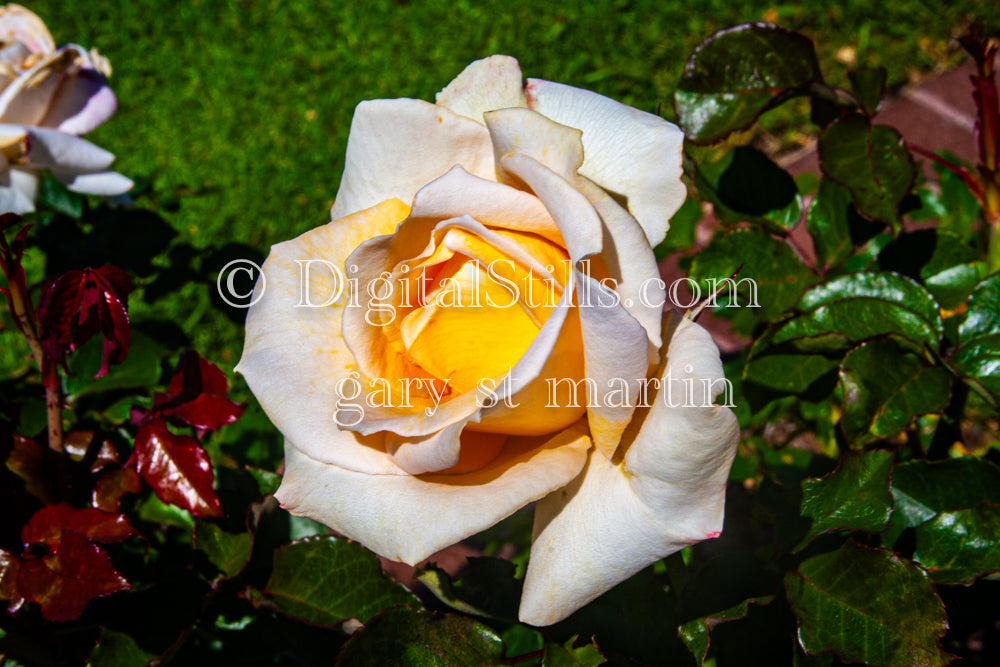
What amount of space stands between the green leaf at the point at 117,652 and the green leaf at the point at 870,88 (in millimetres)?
1017

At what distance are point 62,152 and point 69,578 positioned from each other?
0.68 metres

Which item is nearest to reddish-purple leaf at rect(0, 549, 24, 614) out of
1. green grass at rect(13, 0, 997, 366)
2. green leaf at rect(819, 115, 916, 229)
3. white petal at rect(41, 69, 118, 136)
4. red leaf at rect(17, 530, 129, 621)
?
red leaf at rect(17, 530, 129, 621)

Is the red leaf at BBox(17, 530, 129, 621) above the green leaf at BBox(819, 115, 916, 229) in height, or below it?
below

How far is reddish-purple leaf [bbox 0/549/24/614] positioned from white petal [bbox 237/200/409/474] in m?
0.31

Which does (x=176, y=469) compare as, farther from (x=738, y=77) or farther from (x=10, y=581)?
(x=738, y=77)

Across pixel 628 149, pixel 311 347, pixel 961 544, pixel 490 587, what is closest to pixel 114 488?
pixel 311 347

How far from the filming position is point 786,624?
0.91 m

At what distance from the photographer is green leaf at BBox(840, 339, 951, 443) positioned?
2.68 ft

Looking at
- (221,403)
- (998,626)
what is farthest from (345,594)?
(998,626)

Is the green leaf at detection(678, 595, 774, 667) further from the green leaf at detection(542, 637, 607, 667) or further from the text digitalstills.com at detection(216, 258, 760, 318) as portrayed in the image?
the text digitalstills.com at detection(216, 258, 760, 318)

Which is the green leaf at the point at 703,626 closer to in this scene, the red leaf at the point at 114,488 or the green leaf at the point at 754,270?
the green leaf at the point at 754,270

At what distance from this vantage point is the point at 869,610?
0.76 meters

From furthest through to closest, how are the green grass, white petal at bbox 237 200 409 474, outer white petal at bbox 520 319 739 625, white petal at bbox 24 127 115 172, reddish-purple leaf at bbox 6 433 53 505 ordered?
the green grass, white petal at bbox 24 127 115 172, reddish-purple leaf at bbox 6 433 53 505, white petal at bbox 237 200 409 474, outer white petal at bbox 520 319 739 625

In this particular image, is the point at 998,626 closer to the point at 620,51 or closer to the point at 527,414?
the point at 527,414
